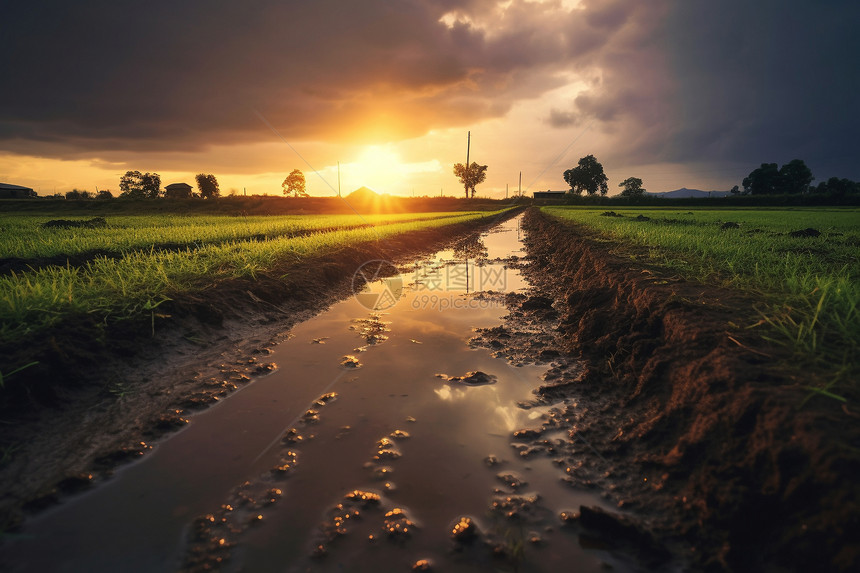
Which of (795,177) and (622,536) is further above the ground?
(795,177)

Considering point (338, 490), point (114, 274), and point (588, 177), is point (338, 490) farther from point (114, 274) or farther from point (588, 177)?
point (588, 177)

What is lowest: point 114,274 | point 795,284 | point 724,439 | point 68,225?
point 724,439

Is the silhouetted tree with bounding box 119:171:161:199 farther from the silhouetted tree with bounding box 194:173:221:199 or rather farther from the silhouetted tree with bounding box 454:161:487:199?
the silhouetted tree with bounding box 454:161:487:199

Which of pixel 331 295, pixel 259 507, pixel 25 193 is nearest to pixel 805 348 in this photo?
pixel 259 507

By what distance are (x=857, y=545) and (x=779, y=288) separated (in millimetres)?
2975

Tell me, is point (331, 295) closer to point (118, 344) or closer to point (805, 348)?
point (118, 344)

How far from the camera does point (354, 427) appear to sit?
2684mm

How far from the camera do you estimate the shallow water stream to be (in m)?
1.68

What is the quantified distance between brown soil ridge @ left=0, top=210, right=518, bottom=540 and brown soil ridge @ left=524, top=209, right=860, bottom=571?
3026 mm

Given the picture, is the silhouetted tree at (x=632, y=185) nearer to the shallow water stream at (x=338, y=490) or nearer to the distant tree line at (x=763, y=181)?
the distant tree line at (x=763, y=181)

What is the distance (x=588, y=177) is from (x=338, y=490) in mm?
101692

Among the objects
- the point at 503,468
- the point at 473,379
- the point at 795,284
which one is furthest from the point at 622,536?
the point at 795,284

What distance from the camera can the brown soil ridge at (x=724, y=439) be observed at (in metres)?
1.43

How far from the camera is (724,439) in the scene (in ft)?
6.42
